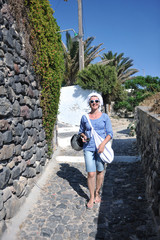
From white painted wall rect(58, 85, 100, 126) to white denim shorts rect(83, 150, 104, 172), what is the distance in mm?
9344

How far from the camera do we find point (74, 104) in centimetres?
1291

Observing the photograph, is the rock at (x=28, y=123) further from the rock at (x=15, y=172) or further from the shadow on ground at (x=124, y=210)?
the shadow on ground at (x=124, y=210)

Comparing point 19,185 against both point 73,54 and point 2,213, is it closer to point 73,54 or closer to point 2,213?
point 2,213

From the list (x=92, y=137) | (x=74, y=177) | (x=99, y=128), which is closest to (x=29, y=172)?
(x=74, y=177)

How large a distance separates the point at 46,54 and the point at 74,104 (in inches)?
333

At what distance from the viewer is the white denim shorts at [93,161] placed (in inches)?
121

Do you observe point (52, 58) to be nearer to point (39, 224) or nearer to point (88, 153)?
point (88, 153)

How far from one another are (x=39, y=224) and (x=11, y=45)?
264cm

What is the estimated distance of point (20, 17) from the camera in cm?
334

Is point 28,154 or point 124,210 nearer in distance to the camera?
point 124,210

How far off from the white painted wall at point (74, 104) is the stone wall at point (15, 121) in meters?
8.60

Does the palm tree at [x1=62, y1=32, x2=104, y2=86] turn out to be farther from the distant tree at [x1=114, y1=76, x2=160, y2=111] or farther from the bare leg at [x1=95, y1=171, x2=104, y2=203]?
the bare leg at [x1=95, y1=171, x2=104, y2=203]

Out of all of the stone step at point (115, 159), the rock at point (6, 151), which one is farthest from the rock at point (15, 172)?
A: the stone step at point (115, 159)

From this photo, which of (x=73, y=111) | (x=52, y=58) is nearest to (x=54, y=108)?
(x=52, y=58)
